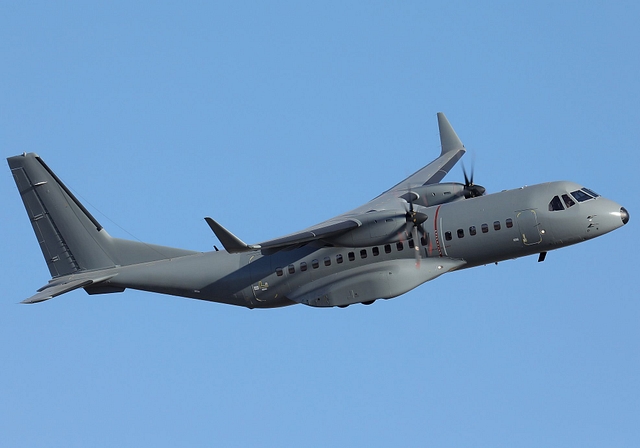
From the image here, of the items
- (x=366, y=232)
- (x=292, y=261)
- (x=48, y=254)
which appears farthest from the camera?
(x=48, y=254)

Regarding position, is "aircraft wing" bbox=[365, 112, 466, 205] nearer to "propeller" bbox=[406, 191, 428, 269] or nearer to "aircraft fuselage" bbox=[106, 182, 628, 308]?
"propeller" bbox=[406, 191, 428, 269]

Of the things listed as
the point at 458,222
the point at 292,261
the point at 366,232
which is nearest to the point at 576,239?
the point at 458,222

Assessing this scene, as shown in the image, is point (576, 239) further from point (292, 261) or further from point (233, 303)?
point (233, 303)

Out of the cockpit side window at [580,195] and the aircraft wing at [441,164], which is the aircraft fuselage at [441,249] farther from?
the aircraft wing at [441,164]

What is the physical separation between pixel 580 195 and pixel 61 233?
19.1 metres

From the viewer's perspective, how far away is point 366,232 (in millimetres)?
30734

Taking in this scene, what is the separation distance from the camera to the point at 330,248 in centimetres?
3231

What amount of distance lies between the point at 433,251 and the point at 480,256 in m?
1.60

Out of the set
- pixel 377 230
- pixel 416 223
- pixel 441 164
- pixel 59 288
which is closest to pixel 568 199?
pixel 416 223

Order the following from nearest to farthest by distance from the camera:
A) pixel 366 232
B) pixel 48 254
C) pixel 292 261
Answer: pixel 366 232 < pixel 292 261 < pixel 48 254

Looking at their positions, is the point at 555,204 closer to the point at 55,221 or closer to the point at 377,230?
the point at 377,230

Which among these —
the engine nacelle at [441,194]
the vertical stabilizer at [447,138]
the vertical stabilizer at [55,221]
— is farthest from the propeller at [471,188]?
the vertical stabilizer at [55,221]

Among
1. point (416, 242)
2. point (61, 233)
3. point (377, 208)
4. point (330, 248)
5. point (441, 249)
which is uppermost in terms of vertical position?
point (61, 233)

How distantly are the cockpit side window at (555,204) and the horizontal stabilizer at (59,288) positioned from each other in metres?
16.2
